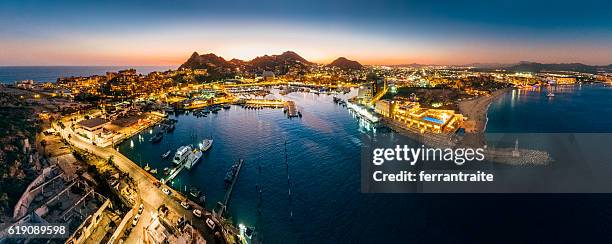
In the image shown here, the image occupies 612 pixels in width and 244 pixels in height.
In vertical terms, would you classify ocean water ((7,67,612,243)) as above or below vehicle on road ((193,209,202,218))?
below

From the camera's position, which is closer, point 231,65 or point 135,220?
point 135,220

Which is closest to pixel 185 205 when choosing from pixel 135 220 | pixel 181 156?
pixel 135 220

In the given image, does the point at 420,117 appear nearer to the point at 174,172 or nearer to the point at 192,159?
the point at 192,159

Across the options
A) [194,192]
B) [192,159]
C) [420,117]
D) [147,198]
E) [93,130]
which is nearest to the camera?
[147,198]

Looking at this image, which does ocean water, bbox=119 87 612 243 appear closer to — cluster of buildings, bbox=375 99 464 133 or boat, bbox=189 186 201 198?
boat, bbox=189 186 201 198

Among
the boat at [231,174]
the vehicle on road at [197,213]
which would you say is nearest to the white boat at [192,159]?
the boat at [231,174]

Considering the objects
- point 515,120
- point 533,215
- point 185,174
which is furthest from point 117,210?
point 515,120

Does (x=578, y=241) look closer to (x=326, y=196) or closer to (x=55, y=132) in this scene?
(x=326, y=196)

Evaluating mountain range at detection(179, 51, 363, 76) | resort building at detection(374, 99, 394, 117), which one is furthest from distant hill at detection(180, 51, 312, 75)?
resort building at detection(374, 99, 394, 117)

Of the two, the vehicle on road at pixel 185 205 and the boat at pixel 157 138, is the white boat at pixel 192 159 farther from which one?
the boat at pixel 157 138

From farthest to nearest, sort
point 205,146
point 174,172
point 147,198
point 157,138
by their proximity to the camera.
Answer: point 157,138 < point 205,146 < point 174,172 < point 147,198

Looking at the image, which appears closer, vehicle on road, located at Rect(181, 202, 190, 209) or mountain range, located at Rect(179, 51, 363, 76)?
vehicle on road, located at Rect(181, 202, 190, 209)
